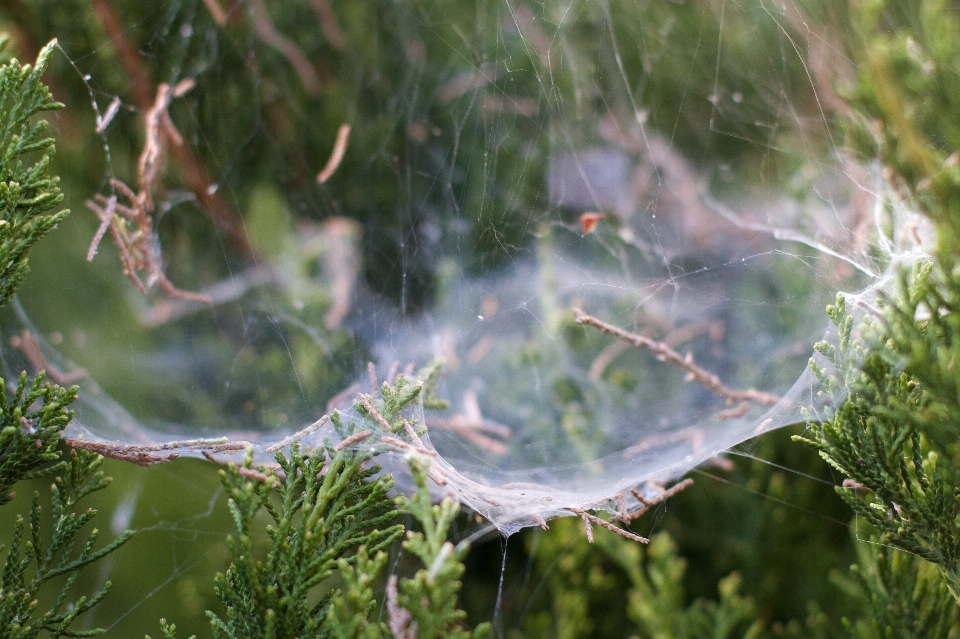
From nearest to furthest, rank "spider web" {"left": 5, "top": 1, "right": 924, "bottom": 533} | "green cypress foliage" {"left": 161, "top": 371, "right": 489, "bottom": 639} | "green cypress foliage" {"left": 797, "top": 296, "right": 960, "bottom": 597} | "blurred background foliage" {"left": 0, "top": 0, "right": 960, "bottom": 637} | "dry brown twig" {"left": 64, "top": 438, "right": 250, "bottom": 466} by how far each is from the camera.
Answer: "green cypress foliage" {"left": 161, "top": 371, "right": 489, "bottom": 639} → "green cypress foliage" {"left": 797, "top": 296, "right": 960, "bottom": 597} → "dry brown twig" {"left": 64, "top": 438, "right": 250, "bottom": 466} → "spider web" {"left": 5, "top": 1, "right": 924, "bottom": 533} → "blurred background foliage" {"left": 0, "top": 0, "right": 960, "bottom": 637}

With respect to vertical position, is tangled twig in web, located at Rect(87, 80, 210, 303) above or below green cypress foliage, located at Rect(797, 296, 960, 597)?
above

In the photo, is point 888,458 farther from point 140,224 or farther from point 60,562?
point 140,224

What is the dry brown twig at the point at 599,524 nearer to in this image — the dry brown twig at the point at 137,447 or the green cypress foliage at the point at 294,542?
the green cypress foliage at the point at 294,542

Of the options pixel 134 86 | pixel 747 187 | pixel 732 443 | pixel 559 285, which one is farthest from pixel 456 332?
pixel 134 86

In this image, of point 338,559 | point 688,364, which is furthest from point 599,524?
point 688,364

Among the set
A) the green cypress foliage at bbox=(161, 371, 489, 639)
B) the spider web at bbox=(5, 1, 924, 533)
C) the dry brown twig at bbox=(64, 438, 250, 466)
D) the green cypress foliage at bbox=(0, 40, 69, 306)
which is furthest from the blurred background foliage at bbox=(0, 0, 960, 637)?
the green cypress foliage at bbox=(0, 40, 69, 306)

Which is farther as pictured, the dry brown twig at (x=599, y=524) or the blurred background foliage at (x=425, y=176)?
the blurred background foliage at (x=425, y=176)

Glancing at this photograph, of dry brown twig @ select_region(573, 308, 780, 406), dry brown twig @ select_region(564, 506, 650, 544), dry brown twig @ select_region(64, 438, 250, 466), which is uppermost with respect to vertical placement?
dry brown twig @ select_region(573, 308, 780, 406)

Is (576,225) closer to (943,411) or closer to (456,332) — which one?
(456,332)

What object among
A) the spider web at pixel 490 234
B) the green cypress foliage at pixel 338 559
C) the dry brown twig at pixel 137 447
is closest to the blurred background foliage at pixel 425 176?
the spider web at pixel 490 234

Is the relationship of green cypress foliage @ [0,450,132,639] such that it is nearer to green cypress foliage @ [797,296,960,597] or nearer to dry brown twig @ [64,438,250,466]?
dry brown twig @ [64,438,250,466]
